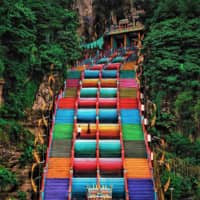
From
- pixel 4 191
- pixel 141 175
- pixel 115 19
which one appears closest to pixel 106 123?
pixel 141 175

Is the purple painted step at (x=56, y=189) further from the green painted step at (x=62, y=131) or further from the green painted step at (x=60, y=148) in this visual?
the green painted step at (x=62, y=131)

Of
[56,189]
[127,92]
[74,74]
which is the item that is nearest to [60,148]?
[56,189]

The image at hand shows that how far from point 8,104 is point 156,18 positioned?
17.5 metres

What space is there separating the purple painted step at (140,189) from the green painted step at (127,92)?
12.4 metres

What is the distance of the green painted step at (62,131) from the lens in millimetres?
34906

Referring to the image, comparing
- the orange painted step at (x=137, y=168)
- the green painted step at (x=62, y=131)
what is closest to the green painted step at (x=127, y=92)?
the green painted step at (x=62, y=131)

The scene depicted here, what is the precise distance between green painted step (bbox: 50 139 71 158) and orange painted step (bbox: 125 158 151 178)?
14.2ft

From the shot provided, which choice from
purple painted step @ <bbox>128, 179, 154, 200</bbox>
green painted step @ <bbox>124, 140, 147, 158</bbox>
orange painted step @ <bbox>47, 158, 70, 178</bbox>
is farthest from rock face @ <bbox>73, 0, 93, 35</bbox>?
purple painted step @ <bbox>128, 179, 154, 200</bbox>

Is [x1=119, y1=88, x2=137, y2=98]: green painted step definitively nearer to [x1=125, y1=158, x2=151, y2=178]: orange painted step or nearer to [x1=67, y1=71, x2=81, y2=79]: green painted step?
[x1=67, y1=71, x2=81, y2=79]: green painted step

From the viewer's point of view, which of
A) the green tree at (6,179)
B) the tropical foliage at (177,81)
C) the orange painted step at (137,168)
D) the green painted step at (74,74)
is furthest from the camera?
the green painted step at (74,74)

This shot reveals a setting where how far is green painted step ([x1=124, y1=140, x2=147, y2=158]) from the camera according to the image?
32.7 metres

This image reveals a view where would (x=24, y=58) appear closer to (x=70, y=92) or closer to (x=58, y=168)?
(x=70, y=92)

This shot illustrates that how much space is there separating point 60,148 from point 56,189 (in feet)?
15.9

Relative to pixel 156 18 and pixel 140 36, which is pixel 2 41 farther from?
pixel 140 36
